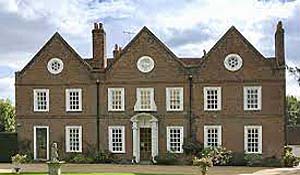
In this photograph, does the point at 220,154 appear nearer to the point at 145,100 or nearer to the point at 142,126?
the point at 142,126

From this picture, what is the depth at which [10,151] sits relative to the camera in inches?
1909

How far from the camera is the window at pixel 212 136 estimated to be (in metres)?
44.7

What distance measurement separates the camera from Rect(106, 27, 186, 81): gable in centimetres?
4588

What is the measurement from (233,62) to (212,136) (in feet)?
17.7

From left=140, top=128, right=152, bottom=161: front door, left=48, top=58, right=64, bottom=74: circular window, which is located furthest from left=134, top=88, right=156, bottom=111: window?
left=48, top=58, right=64, bottom=74: circular window

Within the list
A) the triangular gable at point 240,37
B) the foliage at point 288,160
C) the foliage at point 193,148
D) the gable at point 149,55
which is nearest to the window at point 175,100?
the gable at point 149,55

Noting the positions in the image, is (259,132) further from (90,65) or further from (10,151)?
(10,151)

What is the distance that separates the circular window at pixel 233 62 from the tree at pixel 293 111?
5042cm

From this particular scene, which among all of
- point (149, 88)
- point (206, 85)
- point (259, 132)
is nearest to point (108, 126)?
point (149, 88)

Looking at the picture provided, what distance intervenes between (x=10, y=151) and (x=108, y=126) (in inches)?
317

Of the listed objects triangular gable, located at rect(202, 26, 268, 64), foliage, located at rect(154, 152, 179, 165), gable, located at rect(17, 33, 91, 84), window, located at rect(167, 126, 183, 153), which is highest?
triangular gable, located at rect(202, 26, 268, 64)

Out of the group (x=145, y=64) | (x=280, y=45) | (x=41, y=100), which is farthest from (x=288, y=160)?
(x=41, y=100)

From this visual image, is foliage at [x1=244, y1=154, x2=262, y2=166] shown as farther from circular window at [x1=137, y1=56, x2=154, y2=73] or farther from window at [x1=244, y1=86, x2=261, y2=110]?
circular window at [x1=137, y1=56, x2=154, y2=73]

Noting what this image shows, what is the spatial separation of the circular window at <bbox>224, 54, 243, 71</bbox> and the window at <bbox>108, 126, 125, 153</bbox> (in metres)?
8.74
